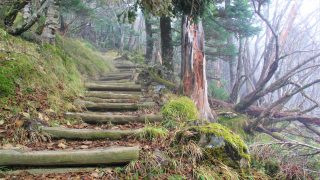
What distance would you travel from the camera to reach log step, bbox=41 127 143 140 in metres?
4.70

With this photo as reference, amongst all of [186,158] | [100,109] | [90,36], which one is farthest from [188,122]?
[90,36]

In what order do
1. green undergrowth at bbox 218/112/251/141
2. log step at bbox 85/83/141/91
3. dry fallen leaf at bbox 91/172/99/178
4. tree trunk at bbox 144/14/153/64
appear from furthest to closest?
tree trunk at bbox 144/14/153/64 < green undergrowth at bbox 218/112/251/141 < log step at bbox 85/83/141/91 < dry fallen leaf at bbox 91/172/99/178

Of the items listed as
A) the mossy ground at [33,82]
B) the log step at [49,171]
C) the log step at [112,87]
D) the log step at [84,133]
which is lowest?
the log step at [49,171]

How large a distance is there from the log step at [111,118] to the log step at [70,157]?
1640 millimetres

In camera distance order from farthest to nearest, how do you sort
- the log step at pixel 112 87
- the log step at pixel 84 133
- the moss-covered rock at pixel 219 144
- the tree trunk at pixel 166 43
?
1. the tree trunk at pixel 166 43
2. the log step at pixel 112 87
3. the log step at pixel 84 133
4. the moss-covered rock at pixel 219 144

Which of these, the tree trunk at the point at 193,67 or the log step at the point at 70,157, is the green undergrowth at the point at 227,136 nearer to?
the log step at the point at 70,157

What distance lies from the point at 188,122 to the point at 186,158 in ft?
4.16

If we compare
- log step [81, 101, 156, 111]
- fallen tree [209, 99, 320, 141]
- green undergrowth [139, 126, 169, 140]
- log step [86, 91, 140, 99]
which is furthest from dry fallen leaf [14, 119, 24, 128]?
fallen tree [209, 99, 320, 141]

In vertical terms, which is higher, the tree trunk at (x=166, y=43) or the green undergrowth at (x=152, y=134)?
the tree trunk at (x=166, y=43)

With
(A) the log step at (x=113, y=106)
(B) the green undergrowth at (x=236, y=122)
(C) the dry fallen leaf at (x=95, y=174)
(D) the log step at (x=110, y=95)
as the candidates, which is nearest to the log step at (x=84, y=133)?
(C) the dry fallen leaf at (x=95, y=174)

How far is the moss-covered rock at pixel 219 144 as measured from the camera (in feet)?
15.0

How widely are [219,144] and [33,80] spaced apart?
3.76 meters

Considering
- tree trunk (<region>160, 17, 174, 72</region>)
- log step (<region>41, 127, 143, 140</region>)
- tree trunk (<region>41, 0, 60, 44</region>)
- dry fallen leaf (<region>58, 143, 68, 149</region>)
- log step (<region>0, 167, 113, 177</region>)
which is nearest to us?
log step (<region>0, 167, 113, 177</region>)

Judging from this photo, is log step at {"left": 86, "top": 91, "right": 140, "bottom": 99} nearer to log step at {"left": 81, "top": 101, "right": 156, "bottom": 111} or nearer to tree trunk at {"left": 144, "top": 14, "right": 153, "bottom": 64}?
log step at {"left": 81, "top": 101, "right": 156, "bottom": 111}
